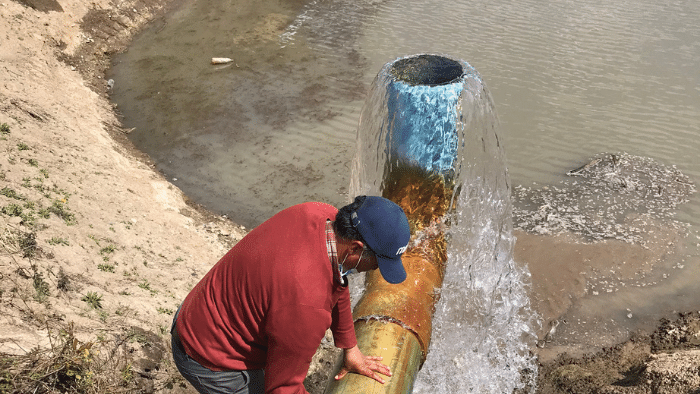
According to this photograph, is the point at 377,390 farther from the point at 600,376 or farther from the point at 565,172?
the point at 565,172

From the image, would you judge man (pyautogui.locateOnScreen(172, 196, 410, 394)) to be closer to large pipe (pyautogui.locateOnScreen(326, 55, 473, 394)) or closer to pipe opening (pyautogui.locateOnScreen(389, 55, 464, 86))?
large pipe (pyautogui.locateOnScreen(326, 55, 473, 394))

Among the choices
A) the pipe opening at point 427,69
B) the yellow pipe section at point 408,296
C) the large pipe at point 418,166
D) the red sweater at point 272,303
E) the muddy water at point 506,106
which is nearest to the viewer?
Answer: the red sweater at point 272,303

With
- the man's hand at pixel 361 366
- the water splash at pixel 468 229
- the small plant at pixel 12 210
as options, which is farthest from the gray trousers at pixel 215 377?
the small plant at pixel 12 210

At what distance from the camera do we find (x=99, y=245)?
16.1 feet

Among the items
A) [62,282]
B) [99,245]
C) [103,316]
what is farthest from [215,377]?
[99,245]

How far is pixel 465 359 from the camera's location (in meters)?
4.66

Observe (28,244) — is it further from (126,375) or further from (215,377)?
(215,377)

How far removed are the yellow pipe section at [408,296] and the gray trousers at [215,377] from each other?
0.49 m

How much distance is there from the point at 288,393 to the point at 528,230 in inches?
185

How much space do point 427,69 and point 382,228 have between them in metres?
2.39

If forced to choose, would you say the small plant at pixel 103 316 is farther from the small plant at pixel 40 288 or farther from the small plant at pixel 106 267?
the small plant at pixel 106 267

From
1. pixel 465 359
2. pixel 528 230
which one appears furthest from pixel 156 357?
pixel 528 230

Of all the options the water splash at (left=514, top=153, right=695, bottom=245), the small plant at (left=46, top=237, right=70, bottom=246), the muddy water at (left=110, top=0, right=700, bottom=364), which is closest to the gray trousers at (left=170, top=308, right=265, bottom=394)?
the small plant at (left=46, top=237, right=70, bottom=246)

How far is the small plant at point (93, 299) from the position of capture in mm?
3963
